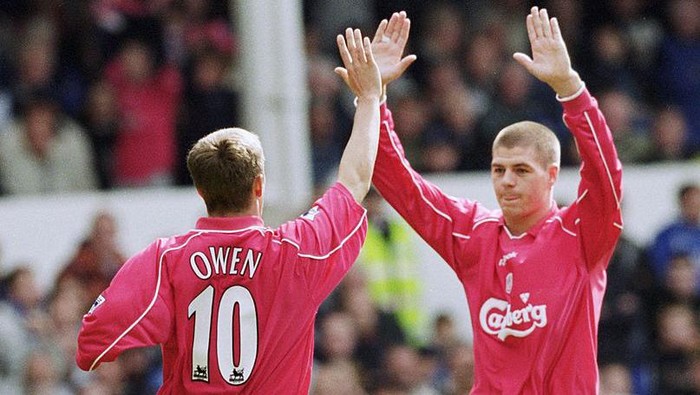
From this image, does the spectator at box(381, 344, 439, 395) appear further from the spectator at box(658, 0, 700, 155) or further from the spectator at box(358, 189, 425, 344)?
the spectator at box(658, 0, 700, 155)

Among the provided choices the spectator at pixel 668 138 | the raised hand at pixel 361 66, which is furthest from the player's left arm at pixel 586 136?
the spectator at pixel 668 138

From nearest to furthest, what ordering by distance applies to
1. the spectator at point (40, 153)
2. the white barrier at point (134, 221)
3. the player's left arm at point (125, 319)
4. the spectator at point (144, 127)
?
the player's left arm at point (125, 319)
the white barrier at point (134, 221)
the spectator at point (40, 153)
the spectator at point (144, 127)

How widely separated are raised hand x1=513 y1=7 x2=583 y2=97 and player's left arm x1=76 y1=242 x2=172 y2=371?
1.58 metres

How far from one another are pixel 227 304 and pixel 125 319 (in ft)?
1.06

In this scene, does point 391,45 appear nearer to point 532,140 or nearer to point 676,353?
point 532,140

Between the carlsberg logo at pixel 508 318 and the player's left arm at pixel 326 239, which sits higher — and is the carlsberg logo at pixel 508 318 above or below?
below

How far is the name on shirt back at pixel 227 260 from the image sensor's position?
4746mm

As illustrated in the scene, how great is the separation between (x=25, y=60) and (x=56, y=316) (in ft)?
7.15

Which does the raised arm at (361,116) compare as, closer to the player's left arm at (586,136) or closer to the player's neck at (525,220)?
the player's left arm at (586,136)

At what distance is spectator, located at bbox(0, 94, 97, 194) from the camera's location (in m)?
10.1

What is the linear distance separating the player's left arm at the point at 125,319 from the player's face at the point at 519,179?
1499 millimetres

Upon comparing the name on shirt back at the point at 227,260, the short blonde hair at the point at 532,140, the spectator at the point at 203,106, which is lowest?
the name on shirt back at the point at 227,260

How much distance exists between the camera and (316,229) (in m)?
4.82

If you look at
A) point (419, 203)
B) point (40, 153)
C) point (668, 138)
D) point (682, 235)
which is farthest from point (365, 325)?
point (419, 203)
